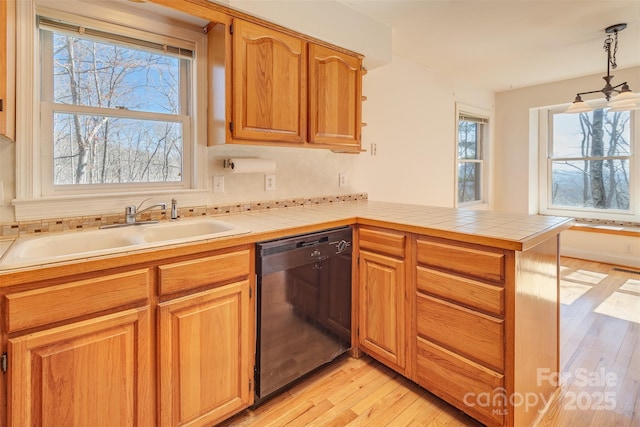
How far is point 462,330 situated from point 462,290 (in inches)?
7.3

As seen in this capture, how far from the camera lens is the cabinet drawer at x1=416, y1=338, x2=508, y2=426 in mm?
1395

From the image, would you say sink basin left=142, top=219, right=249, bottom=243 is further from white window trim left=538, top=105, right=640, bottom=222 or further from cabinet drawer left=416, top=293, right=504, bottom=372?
white window trim left=538, top=105, right=640, bottom=222

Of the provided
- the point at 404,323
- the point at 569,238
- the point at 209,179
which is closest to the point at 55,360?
the point at 209,179

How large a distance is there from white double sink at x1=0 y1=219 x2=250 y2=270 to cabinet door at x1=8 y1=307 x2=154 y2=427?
227mm

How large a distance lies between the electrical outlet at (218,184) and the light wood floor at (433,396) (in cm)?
121

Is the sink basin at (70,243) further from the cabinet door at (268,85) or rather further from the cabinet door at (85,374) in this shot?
the cabinet door at (268,85)

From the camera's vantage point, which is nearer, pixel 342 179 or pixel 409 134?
pixel 342 179

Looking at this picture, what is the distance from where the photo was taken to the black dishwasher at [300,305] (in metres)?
1.54

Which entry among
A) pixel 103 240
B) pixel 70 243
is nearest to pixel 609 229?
pixel 103 240

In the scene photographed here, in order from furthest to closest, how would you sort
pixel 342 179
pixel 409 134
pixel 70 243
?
pixel 409 134 → pixel 342 179 → pixel 70 243

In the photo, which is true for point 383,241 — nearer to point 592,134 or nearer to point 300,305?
point 300,305

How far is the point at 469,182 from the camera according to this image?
454cm

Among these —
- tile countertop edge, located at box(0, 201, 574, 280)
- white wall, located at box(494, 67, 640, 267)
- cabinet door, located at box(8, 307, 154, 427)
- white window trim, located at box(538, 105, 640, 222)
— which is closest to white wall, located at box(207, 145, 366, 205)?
tile countertop edge, located at box(0, 201, 574, 280)

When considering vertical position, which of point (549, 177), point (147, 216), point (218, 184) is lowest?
point (147, 216)
